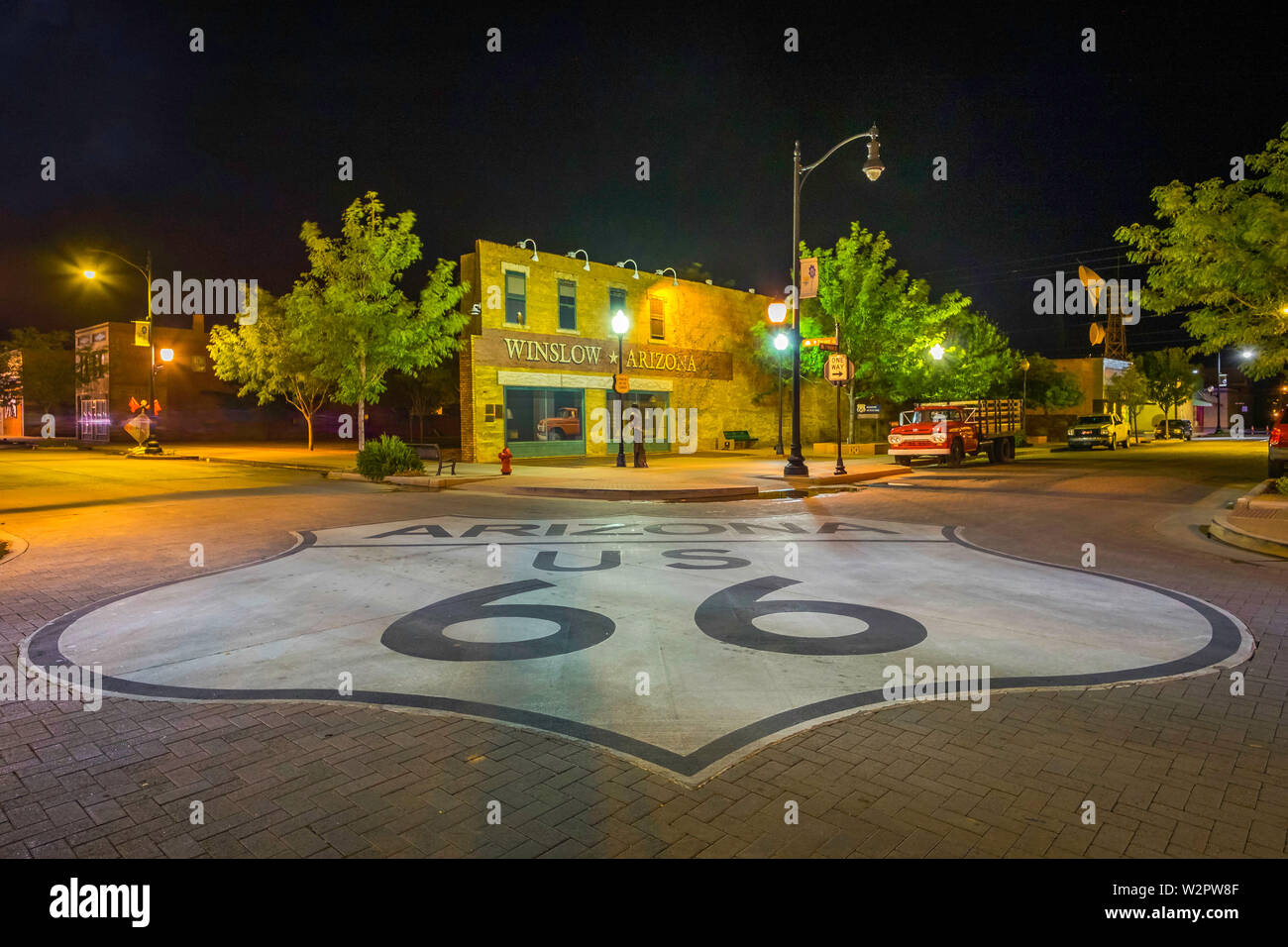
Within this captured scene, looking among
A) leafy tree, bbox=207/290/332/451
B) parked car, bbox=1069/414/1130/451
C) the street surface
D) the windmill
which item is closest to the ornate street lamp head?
the street surface

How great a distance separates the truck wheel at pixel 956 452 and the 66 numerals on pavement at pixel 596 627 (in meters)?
22.2

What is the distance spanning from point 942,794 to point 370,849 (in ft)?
8.39

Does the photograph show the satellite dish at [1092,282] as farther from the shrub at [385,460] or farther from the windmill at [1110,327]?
the shrub at [385,460]

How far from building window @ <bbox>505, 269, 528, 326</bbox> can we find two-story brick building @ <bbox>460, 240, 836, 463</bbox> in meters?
0.04

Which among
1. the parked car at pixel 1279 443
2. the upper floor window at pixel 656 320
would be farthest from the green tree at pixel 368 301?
the parked car at pixel 1279 443

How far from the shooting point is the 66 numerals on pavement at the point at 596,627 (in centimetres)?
596

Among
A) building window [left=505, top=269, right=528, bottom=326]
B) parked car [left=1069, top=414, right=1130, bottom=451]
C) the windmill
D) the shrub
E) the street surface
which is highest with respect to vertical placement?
the windmill

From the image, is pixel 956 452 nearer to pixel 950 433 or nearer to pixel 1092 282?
pixel 950 433

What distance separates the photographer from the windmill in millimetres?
59562

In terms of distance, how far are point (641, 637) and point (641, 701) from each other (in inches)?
58.7

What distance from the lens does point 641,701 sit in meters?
4.83

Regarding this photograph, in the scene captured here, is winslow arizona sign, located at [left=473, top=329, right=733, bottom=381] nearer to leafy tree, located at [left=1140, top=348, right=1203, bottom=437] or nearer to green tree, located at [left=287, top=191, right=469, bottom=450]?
green tree, located at [left=287, top=191, right=469, bottom=450]
